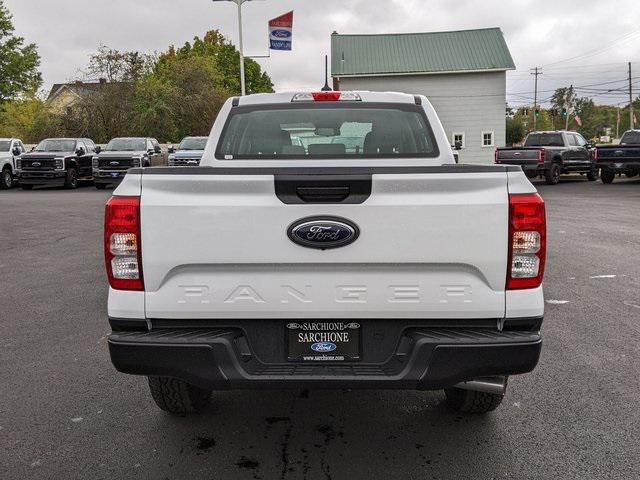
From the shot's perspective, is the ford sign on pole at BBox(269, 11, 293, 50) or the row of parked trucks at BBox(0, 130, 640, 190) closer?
the row of parked trucks at BBox(0, 130, 640, 190)

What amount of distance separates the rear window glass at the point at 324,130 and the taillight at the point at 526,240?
5.47 feet

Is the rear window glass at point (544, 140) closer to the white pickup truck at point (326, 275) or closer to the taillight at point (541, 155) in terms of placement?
the taillight at point (541, 155)

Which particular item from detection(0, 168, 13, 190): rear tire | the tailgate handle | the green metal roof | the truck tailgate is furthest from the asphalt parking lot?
the green metal roof

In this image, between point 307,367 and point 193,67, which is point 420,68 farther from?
point 307,367

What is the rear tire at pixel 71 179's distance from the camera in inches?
975

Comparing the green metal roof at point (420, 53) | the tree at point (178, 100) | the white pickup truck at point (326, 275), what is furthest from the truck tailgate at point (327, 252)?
the tree at point (178, 100)

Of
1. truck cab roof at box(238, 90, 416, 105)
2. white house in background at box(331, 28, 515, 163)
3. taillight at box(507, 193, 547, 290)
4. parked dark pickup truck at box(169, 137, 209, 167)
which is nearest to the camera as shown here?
taillight at box(507, 193, 547, 290)

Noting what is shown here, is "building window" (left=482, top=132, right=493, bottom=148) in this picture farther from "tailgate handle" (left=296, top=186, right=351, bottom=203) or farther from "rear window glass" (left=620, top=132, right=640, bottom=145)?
"tailgate handle" (left=296, top=186, right=351, bottom=203)

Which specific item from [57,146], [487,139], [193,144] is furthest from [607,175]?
[57,146]

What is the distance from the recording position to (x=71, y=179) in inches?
983

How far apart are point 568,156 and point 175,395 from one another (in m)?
23.7

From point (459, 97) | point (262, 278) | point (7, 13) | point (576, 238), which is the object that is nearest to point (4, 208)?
point (576, 238)

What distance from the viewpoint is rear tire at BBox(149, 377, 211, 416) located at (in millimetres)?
3707

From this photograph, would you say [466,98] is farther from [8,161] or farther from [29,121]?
[29,121]
